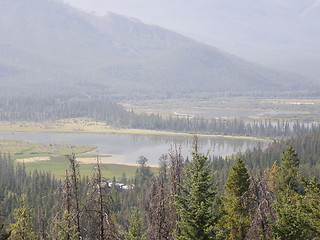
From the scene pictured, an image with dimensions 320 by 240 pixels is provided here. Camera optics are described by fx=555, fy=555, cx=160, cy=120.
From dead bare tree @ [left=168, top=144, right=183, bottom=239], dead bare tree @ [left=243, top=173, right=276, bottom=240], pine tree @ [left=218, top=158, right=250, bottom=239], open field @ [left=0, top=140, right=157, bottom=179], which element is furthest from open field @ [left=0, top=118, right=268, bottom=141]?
dead bare tree @ [left=243, top=173, right=276, bottom=240]

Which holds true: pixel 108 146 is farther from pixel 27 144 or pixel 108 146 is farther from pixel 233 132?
pixel 233 132

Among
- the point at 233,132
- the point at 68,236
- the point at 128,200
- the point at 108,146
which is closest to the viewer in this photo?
the point at 68,236

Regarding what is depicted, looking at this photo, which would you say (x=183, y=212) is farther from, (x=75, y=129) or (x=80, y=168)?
(x=75, y=129)

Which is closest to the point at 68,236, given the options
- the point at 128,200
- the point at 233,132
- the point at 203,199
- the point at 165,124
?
the point at 203,199

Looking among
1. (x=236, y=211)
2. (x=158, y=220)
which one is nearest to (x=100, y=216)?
(x=158, y=220)

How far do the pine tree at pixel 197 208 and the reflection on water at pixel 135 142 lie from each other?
86762mm

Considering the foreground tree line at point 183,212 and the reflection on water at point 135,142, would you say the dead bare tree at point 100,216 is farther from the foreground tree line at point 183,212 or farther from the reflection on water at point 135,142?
the reflection on water at point 135,142

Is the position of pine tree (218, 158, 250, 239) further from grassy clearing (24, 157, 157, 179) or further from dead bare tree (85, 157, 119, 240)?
grassy clearing (24, 157, 157, 179)

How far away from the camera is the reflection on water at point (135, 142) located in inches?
4990

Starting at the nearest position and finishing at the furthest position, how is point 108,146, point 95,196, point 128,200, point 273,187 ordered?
1. point 95,196
2. point 273,187
3. point 128,200
4. point 108,146

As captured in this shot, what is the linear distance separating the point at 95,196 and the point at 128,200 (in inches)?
1675

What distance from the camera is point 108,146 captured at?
14038 centimetres

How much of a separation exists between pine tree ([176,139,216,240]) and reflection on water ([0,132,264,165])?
8676 cm

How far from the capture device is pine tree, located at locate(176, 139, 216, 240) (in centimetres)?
2461
